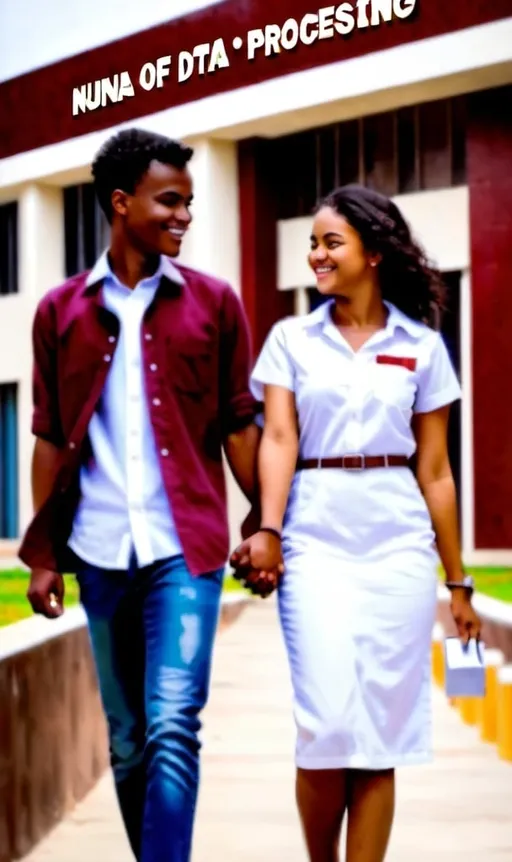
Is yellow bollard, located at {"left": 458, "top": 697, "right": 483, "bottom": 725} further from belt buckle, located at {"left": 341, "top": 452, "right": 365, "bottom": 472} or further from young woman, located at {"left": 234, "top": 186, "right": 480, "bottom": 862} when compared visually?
belt buckle, located at {"left": 341, "top": 452, "right": 365, "bottom": 472}

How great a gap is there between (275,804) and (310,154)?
16.9 metres

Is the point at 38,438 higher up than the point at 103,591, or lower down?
higher up

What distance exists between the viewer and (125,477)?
4.21 metres

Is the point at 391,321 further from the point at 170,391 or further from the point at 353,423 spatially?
the point at 170,391

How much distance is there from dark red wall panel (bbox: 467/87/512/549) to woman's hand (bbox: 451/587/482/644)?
605 inches

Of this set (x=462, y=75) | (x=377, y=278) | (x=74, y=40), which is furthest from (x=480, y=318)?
(x=377, y=278)

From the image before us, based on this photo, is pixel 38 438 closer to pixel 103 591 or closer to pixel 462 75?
pixel 103 591

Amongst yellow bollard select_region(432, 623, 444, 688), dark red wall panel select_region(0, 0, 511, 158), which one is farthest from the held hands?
dark red wall panel select_region(0, 0, 511, 158)

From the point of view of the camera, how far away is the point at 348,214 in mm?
4449

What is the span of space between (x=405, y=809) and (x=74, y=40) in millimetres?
12164

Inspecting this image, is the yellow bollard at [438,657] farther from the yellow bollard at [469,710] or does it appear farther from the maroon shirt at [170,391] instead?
the maroon shirt at [170,391]

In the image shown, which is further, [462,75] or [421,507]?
[462,75]

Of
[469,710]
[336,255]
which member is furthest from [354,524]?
[469,710]

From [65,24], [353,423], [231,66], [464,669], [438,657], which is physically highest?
[231,66]
